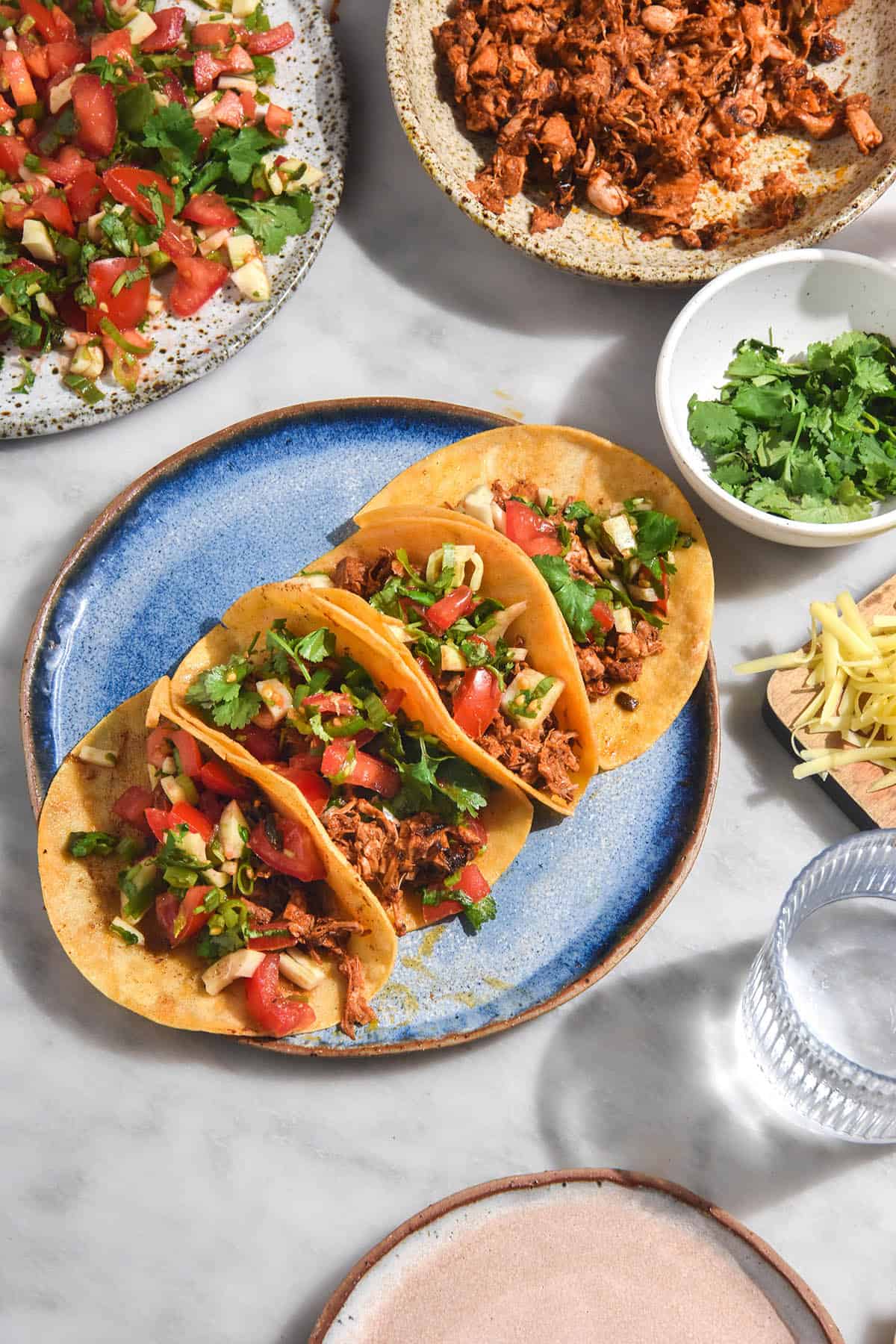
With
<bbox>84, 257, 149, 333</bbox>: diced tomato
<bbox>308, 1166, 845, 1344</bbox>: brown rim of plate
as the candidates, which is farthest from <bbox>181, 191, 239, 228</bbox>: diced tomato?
<bbox>308, 1166, 845, 1344</bbox>: brown rim of plate

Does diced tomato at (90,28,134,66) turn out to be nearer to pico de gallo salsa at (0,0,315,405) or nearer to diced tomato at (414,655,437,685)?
pico de gallo salsa at (0,0,315,405)

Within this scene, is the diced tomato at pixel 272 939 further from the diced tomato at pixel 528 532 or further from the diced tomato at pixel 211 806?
the diced tomato at pixel 528 532

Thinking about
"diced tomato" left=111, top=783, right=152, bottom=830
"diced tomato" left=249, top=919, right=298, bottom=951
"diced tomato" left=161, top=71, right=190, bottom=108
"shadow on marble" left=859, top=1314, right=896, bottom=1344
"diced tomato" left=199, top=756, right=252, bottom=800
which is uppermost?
"diced tomato" left=161, top=71, right=190, bottom=108

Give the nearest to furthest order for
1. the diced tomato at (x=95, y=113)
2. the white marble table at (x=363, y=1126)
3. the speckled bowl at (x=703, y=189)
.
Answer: the white marble table at (x=363, y=1126) → the speckled bowl at (x=703, y=189) → the diced tomato at (x=95, y=113)

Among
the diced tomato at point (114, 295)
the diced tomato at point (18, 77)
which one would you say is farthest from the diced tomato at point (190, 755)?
the diced tomato at point (18, 77)

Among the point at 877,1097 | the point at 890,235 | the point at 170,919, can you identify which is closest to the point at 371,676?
the point at 170,919
